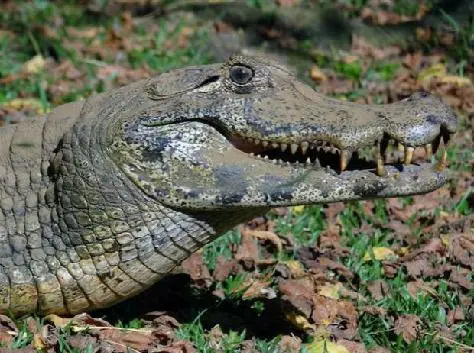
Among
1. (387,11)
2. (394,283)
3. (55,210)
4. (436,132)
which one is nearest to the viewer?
(436,132)

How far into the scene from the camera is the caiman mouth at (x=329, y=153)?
4.04 metres

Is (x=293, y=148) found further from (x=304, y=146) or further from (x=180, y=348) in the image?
(x=180, y=348)

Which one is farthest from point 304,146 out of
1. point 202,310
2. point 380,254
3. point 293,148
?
point 380,254

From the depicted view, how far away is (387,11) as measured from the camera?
9.47 m

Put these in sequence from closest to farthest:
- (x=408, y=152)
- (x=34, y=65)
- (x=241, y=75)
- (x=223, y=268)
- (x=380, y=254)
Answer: (x=408, y=152) < (x=241, y=75) < (x=223, y=268) < (x=380, y=254) < (x=34, y=65)

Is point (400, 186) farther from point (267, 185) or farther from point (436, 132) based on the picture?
point (267, 185)

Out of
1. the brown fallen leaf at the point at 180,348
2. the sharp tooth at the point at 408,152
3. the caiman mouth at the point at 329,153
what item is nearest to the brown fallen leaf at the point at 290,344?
the brown fallen leaf at the point at 180,348

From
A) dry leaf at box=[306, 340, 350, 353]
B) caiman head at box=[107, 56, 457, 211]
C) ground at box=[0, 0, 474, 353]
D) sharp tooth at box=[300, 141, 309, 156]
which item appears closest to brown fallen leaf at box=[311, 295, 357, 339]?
ground at box=[0, 0, 474, 353]

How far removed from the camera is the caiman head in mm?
4062

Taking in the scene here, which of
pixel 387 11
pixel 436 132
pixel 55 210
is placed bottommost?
pixel 387 11

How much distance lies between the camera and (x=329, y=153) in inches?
164

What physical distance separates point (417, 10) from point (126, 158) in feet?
19.1

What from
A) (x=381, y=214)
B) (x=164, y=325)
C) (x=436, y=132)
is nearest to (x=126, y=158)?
(x=164, y=325)

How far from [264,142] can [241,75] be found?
320 mm
